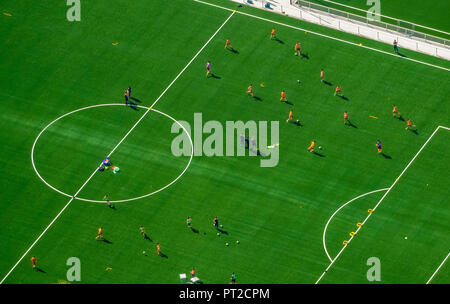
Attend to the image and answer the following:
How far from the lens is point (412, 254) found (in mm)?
196125

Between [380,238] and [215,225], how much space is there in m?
20.5

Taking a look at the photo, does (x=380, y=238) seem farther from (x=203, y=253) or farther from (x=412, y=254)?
(x=203, y=253)

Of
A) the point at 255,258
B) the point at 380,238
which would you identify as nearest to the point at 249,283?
the point at 255,258

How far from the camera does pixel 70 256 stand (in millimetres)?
197375
